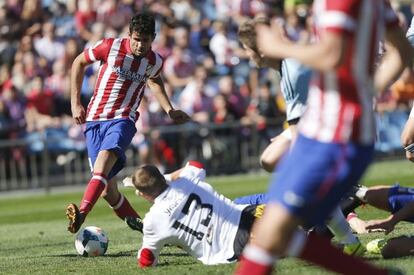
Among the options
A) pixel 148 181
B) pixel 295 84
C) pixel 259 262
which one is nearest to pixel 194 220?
pixel 148 181

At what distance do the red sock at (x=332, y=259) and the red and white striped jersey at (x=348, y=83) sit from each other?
0.77 m

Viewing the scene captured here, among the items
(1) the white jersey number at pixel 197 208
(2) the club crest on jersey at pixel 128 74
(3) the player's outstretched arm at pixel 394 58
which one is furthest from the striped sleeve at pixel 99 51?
(3) the player's outstretched arm at pixel 394 58

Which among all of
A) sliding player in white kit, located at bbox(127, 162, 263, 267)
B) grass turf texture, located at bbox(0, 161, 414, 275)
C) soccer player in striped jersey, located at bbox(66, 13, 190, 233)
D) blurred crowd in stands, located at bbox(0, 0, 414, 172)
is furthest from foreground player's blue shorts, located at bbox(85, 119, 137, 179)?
blurred crowd in stands, located at bbox(0, 0, 414, 172)

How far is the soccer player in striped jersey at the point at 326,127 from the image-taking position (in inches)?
215

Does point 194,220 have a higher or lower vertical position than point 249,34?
lower

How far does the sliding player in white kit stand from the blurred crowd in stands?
13.3 metres

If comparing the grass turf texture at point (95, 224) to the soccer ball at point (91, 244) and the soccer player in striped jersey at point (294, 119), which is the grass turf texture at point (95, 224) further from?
the soccer player in striped jersey at point (294, 119)

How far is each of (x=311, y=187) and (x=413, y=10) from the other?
64.0 feet

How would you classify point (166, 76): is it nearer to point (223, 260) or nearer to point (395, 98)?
point (395, 98)

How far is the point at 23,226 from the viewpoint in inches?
582

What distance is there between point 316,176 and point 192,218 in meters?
2.73

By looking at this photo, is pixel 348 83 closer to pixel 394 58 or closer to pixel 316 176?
pixel 316 176

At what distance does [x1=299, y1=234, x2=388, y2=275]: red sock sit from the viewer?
5.95 m

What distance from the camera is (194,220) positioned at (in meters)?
8.09
